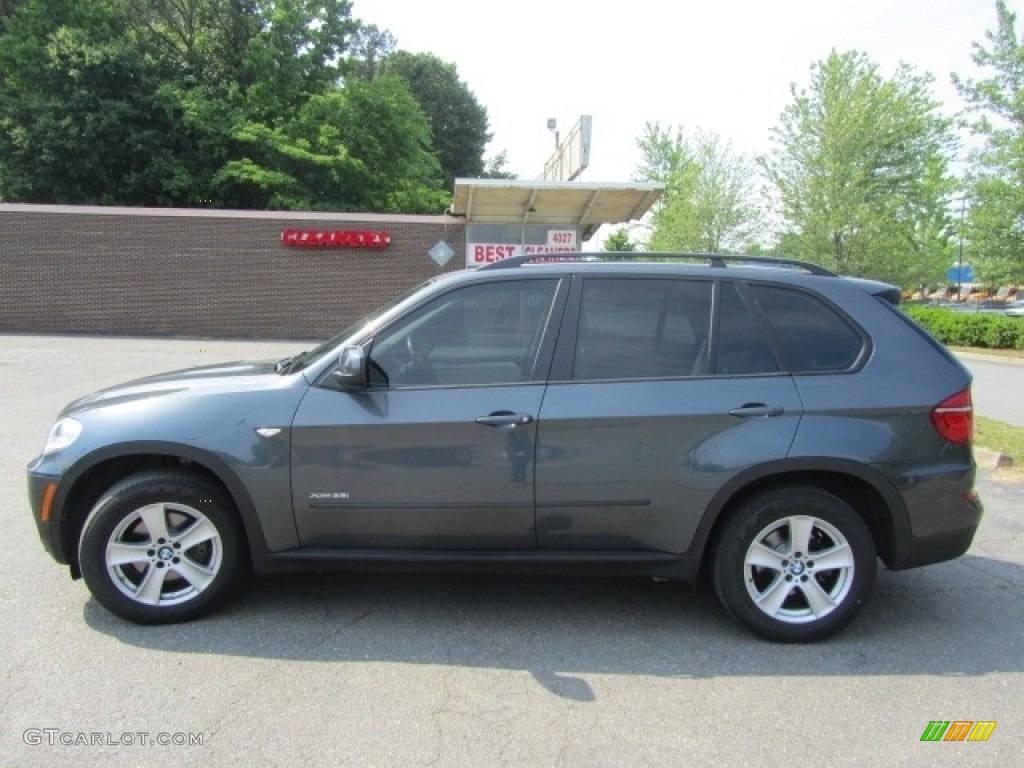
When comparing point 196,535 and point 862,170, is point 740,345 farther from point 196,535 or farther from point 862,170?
point 862,170

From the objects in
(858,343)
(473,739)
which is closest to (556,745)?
(473,739)

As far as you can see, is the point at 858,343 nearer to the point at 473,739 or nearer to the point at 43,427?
the point at 473,739

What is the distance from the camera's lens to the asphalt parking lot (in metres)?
2.71

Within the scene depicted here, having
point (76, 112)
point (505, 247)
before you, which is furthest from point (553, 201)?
point (76, 112)

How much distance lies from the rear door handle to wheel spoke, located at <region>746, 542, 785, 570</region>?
1.96ft

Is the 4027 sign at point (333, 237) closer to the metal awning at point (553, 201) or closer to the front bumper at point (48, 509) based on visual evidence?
the metal awning at point (553, 201)

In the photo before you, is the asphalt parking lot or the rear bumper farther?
the rear bumper

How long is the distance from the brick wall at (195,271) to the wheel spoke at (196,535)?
17514 mm

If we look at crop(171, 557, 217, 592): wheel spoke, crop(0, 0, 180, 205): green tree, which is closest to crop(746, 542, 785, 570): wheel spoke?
crop(171, 557, 217, 592): wheel spoke

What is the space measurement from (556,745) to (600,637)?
871mm

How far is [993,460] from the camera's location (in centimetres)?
672

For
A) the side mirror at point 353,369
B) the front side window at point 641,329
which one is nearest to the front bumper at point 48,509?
the side mirror at point 353,369

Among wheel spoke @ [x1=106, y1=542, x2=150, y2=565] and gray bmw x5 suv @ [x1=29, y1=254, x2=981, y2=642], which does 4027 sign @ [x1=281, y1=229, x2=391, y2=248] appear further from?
wheel spoke @ [x1=106, y1=542, x2=150, y2=565]

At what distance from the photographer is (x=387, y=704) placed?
116 inches
